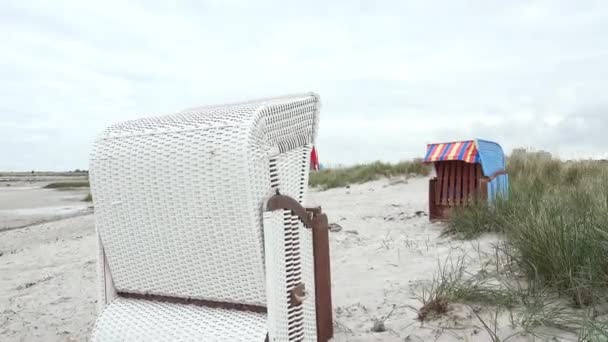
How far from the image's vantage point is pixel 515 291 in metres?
2.42

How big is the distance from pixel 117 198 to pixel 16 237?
28.0ft

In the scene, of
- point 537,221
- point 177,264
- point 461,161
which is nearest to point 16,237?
point 461,161

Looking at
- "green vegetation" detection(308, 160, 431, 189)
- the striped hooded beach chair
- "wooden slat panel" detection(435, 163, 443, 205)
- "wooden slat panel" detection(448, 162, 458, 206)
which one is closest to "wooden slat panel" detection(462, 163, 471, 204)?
the striped hooded beach chair

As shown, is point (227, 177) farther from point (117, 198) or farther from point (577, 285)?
point (577, 285)

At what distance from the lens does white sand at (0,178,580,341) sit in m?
2.40

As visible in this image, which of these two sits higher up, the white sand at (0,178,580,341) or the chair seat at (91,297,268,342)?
the chair seat at (91,297,268,342)

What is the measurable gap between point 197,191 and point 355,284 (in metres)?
1.67

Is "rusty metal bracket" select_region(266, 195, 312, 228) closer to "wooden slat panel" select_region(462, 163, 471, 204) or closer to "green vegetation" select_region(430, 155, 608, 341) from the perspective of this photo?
"green vegetation" select_region(430, 155, 608, 341)

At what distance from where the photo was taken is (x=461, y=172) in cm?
607

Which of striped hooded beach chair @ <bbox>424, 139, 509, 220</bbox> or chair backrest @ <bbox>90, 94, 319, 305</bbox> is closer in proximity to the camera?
chair backrest @ <bbox>90, 94, 319, 305</bbox>

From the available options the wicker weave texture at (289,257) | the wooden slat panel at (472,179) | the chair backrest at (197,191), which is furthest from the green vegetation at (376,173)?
the chair backrest at (197,191)

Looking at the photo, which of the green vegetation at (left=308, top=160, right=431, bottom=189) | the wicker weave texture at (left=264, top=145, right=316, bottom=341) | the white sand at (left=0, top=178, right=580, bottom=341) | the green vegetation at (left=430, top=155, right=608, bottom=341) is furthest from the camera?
the green vegetation at (left=308, top=160, right=431, bottom=189)

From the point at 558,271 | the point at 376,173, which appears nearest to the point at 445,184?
the point at 558,271

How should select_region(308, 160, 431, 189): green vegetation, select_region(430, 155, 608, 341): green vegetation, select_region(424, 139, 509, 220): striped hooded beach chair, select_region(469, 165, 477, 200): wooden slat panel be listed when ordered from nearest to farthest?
select_region(430, 155, 608, 341): green vegetation → select_region(424, 139, 509, 220): striped hooded beach chair → select_region(469, 165, 477, 200): wooden slat panel → select_region(308, 160, 431, 189): green vegetation
